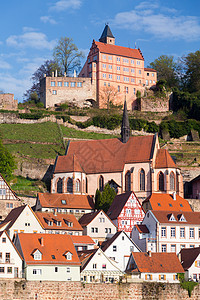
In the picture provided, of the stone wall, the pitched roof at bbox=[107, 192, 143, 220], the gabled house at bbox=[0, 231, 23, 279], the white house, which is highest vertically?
the pitched roof at bbox=[107, 192, 143, 220]

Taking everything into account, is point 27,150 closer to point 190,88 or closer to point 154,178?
point 154,178

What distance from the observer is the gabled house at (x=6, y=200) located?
74.3 metres

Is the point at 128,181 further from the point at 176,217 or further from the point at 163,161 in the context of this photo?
the point at 176,217

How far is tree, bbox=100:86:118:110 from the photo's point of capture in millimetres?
119750

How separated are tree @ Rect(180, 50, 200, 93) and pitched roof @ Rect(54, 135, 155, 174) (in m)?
38.5

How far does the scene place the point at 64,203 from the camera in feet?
258

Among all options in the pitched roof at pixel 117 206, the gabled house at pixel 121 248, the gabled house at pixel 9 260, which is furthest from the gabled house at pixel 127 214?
the gabled house at pixel 9 260

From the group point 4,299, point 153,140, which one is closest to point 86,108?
point 153,140

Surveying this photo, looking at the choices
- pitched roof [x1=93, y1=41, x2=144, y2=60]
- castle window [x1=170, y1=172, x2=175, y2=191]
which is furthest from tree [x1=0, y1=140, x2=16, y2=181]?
pitched roof [x1=93, y1=41, x2=144, y2=60]

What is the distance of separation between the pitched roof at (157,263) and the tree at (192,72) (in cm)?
6753

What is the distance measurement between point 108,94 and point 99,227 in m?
51.8

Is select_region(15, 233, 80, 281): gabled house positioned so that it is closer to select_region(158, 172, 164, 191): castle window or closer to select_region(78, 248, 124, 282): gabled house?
select_region(78, 248, 124, 282): gabled house

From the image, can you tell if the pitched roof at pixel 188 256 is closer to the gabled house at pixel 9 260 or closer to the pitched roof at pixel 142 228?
the pitched roof at pixel 142 228

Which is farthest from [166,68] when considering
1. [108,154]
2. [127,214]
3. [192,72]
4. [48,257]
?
[48,257]
